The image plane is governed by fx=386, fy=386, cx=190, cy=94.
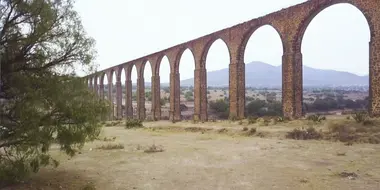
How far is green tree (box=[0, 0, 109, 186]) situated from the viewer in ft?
24.7

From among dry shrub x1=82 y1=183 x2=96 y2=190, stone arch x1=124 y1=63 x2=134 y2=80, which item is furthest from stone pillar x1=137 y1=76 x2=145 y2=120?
dry shrub x1=82 y1=183 x2=96 y2=190

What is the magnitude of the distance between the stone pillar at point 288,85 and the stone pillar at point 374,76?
12.6 feet

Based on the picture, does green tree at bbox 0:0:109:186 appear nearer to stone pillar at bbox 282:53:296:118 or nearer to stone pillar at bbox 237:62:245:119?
stone pillar at bbox 282:53:296:118

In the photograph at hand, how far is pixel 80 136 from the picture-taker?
320 inches

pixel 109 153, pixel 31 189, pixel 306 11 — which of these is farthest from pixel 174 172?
pixel 306 11

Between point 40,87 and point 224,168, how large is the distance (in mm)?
4454

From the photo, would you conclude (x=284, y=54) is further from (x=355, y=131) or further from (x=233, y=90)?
(x=355, y=131)

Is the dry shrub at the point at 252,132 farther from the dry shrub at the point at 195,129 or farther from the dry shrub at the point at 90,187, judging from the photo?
the dry shrub at the point at 90,187

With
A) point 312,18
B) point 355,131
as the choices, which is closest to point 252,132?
point 355,131

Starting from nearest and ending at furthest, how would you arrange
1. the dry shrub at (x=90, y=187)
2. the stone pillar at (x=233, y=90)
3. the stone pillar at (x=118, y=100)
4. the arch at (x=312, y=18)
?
the dry shrub at (x=90, y=187) → the arch at (x=312, y=18) → the stone pillar at (x=233, y=90) → the stone pillar at (x=118, y=100)

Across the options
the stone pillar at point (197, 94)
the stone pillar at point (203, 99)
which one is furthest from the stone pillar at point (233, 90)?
the stone pillar at point (197, 94)

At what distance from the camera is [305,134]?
542 inches

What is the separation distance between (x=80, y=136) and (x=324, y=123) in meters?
10.4

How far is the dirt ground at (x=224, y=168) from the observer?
7527 mm
